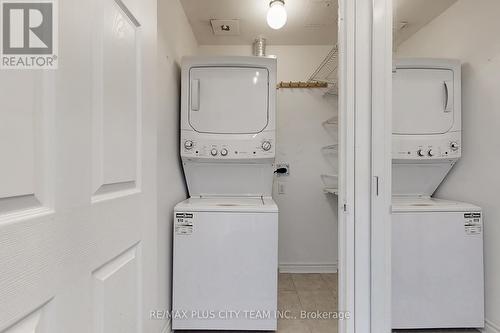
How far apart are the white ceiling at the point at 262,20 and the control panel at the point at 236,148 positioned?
1.12m

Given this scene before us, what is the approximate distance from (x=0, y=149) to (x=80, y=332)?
463mm

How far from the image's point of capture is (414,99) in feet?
4.73

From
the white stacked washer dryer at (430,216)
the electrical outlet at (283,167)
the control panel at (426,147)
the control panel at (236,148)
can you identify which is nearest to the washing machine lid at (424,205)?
the white stacked washer dryer at (430,216)

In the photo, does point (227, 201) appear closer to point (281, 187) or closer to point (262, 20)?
point (281, 187)

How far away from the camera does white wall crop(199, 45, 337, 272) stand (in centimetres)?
312

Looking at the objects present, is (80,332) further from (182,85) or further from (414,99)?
(182,85)

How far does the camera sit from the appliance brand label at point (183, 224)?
1983 millimetres

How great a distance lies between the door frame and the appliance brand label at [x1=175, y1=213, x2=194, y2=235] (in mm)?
1024

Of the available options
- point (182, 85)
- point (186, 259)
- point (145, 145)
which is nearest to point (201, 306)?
point (186, 259)

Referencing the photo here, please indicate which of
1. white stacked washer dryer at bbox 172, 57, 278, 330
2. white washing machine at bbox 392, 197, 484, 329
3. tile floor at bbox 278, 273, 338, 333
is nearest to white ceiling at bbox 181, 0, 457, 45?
white stacked washer dryer at bbox 172, 57, 278, 330

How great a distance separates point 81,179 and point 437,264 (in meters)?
1.58

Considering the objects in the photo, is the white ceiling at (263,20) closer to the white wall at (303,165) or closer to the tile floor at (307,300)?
the white wall at (303,165)

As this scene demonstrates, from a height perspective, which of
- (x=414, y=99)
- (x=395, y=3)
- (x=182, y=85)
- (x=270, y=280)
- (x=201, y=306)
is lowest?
(x=201, y=306)

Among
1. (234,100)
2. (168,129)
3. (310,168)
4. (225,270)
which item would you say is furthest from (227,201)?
(310,168)
